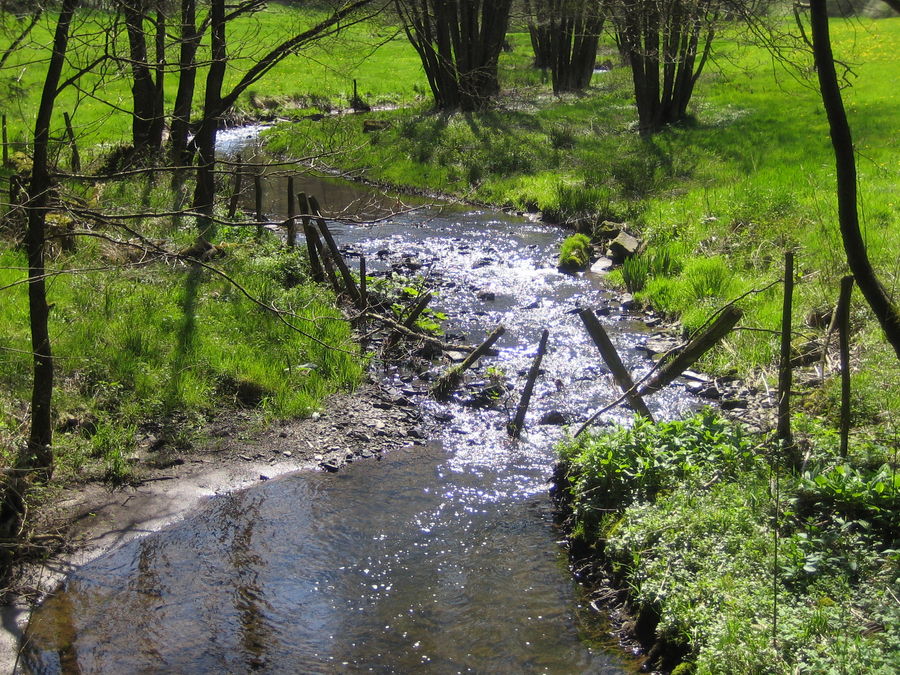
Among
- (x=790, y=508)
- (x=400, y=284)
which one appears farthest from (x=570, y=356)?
(x=790, y=508)

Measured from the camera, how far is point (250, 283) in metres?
10.3

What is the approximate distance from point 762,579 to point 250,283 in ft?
23.9

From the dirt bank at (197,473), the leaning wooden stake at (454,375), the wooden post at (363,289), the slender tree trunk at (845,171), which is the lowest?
the dirt bank at (197,473)

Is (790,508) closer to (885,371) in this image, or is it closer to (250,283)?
(885,371)

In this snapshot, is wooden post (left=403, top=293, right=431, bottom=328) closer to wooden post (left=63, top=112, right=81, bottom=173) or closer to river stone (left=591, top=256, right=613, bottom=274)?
wooden post (left=63, top=112, right=81, bottom=173)

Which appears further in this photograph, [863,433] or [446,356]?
[446,356]

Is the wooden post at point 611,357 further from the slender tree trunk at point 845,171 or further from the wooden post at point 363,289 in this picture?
the wooden post at point 363,289

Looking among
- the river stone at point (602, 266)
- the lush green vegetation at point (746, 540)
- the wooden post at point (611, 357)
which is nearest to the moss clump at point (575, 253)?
the river stone at point (602, 266)

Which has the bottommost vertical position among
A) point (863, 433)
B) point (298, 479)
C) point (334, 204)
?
point (298, 479)

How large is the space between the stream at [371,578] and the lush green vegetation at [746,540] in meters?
0.55

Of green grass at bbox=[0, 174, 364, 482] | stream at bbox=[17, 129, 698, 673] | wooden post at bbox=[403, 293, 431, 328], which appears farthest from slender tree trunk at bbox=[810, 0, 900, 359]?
wooden post at bbox=[403, 293, 431, 328]

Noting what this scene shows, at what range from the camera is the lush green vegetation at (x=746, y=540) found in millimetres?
4320

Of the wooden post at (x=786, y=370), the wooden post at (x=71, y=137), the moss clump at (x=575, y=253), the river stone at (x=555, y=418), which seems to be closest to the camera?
the wooden post at (x=71, y=137)

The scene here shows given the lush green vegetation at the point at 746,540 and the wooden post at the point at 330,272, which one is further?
the wooden post at the point at 330,272
